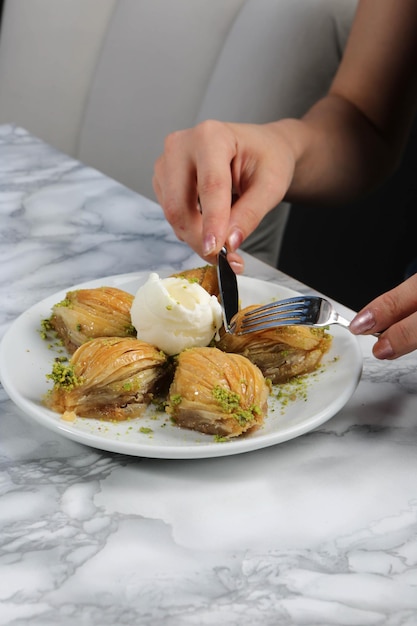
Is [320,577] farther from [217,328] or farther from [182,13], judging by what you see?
[182,13]

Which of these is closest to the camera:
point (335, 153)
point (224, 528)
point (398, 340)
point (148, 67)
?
point (224, 528)

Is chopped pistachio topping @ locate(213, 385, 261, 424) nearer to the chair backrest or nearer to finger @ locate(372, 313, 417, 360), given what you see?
finger @ locate(372, 313, 417, 360)

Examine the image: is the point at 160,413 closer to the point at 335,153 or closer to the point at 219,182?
the point at 219,182

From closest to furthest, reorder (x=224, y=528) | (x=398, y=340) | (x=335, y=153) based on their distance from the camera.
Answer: (x=224, y=528) → (x=398, y=340) → (x=335, y=153)

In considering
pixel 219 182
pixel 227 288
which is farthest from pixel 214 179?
pixel 227 288

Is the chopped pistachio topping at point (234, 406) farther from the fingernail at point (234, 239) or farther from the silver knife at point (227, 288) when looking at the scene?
the fingernail at point (234, 239)

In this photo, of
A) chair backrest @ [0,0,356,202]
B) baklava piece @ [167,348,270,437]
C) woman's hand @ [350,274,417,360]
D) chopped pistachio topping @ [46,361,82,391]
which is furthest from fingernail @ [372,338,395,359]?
chair backrest @ [0,0,356,202]
